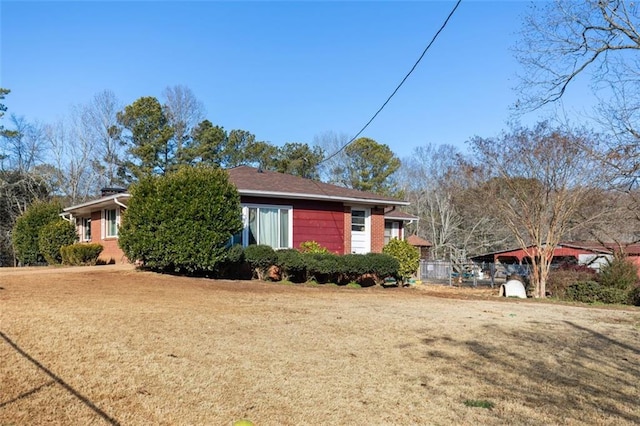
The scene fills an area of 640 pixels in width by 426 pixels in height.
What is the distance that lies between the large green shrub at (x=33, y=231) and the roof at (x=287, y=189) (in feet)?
32.4

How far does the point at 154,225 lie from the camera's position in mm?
13320

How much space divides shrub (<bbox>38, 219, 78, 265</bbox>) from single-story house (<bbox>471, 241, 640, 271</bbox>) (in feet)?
60.5

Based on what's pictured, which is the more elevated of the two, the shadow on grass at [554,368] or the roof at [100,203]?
the roof at [100,203]

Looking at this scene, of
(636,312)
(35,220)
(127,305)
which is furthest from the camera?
(35,220)

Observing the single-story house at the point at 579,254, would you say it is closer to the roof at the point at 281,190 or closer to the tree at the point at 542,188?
the tree at the point at 542,188

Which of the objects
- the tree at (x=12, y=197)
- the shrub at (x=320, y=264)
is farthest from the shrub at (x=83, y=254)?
the tree at (x=12, y=197)

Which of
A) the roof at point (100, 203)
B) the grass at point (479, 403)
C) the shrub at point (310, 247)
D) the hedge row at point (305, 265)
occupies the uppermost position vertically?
the roof at point (100, 203)

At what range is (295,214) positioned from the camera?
17656 millimetres

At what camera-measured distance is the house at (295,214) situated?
55.5 ft

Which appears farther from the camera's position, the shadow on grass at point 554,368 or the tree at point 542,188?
the tree at point 542,188

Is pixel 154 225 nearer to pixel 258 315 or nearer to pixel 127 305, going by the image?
pixel 127 305

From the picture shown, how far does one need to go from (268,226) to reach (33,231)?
12.8 meters

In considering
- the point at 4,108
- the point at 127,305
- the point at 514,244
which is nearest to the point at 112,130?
the point at 4,108

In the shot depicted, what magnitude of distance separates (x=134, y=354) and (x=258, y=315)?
10.3 ft
